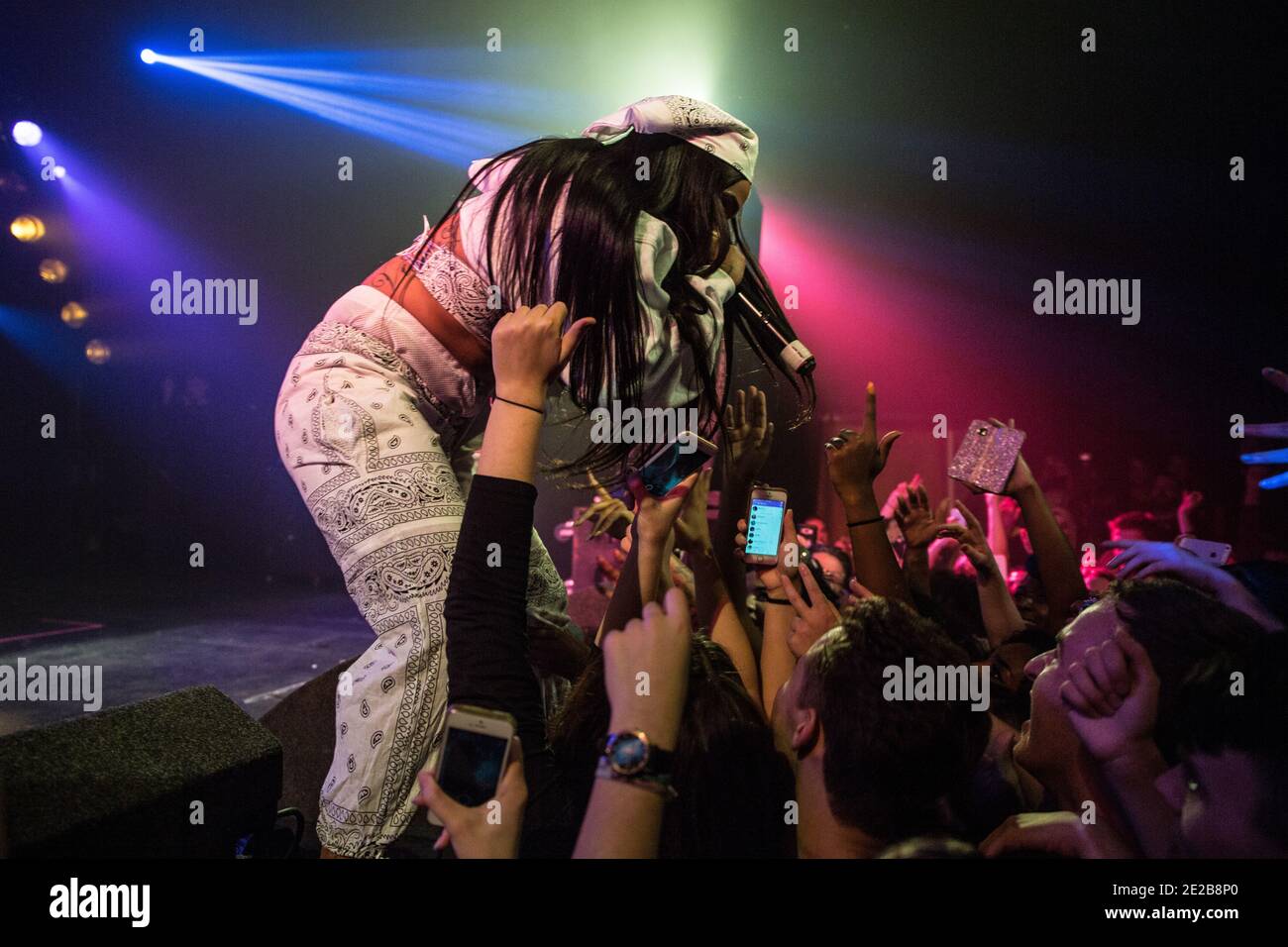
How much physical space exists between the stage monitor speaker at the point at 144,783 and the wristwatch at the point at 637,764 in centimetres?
93

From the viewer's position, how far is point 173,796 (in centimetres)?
169

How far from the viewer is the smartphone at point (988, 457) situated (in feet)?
8.02

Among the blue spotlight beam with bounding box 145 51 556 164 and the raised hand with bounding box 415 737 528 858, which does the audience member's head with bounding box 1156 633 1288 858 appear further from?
the blue spotlight beam with bounding box 145 51 556 164

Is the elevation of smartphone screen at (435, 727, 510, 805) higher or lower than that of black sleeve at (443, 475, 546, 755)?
lower

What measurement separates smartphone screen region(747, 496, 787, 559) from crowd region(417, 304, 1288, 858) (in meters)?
0.57

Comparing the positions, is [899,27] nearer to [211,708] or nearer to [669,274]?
[669,274]

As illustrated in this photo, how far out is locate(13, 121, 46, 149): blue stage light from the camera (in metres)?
6.51

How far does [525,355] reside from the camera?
4.49ft

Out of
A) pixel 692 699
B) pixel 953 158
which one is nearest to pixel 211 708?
pixel 692 699

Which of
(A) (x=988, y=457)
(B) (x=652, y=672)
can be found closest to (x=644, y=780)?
(B) (x=652, y=672)

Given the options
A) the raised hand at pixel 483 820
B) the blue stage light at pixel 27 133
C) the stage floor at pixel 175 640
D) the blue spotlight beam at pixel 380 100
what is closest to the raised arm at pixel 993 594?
the raised hand at pixel 483 820

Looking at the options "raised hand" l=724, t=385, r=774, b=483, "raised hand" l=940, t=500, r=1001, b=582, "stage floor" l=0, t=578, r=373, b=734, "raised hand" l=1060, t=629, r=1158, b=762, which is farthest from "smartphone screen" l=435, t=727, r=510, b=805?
"stage floor" l=0, t=578, r=373, b=734

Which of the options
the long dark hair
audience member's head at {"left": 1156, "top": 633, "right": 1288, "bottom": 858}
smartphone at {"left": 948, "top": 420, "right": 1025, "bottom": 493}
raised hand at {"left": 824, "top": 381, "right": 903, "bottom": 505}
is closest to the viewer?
audience member's head at {"left": 1156, "top": 633, "right": 1288, "bottom": 858}

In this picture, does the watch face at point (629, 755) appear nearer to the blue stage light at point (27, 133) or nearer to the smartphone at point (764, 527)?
the smartphone at point (764, 527)
